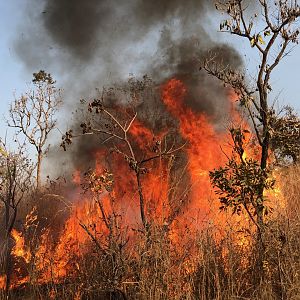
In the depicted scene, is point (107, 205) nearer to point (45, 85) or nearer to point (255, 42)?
point (255, 42)

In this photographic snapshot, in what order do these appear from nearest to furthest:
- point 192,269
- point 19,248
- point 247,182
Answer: point 192,269, point 247,182, point 19,248

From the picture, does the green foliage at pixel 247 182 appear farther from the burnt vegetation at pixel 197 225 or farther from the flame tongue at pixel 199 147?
the flame tongue at pixel 199 147

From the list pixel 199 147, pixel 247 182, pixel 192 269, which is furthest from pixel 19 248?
pixel 247 182

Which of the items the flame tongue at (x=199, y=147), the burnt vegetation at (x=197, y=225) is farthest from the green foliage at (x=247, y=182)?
the flame tongue at (x=199, y=147)

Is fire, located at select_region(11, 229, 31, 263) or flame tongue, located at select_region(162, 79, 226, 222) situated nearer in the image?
flame tongue, located at select_region(162, 79, 226, 222)

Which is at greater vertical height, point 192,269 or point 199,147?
point 199,147

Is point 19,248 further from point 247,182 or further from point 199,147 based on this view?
point 247,182

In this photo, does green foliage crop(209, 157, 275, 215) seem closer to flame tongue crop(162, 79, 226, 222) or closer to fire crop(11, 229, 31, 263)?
flame tongue crop(162, 79, 226, 222)

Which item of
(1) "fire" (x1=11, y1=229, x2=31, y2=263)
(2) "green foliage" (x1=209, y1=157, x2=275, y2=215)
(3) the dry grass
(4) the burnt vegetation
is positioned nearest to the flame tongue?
(4) the burnt vegetation

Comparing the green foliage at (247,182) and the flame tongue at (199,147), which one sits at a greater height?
the flame tongue at (199,147)

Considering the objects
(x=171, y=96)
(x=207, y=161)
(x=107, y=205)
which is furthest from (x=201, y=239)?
(x=171, y=96)

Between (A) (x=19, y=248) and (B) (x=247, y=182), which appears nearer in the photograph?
(B) (x=247, y=182)

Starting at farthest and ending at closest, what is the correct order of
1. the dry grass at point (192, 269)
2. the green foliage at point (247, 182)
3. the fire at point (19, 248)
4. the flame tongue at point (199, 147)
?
1. the fire at point (19, 248)
2. the flame tongue at point (199, 147)
3. the green foliage at point (247, 182)
4. the dry grass at point (192, 269)

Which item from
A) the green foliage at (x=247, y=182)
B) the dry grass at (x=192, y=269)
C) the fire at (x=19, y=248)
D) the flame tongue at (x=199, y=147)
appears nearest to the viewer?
the dry grass at (x=192, y=269)
